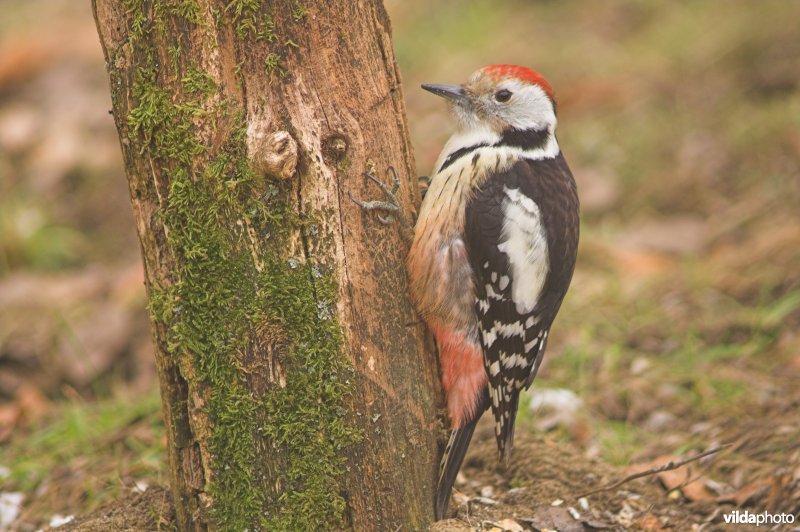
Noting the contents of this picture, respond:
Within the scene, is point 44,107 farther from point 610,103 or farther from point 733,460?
point 733,460

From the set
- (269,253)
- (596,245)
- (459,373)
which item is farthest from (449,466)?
(596,245)

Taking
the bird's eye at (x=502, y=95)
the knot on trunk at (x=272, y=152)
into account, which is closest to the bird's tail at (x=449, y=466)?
the knot on trunk at (x=272, y=152)

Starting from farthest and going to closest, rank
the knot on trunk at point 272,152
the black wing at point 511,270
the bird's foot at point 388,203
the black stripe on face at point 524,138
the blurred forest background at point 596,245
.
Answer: the blurred forest background at point 596,245
the black stripe on face at point 524,138
the black wing at point 511,270
the bird's foot at point 388,203
the knot on trunk at point 272,152

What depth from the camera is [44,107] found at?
8.66 m

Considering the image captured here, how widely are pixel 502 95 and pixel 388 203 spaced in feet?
3.54

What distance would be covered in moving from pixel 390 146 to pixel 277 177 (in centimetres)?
47

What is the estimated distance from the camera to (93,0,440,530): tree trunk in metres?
2.57

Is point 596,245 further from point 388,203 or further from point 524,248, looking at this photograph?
point 388,203

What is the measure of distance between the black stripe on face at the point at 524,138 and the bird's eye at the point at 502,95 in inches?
5.6

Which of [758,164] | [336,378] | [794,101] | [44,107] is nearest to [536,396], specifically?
[336,378]

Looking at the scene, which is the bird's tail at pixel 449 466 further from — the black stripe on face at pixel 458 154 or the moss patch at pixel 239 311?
the black stripe on face at pixel 458 154

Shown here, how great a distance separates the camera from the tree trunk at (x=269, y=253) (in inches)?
101

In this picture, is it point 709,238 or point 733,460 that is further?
point 709,238

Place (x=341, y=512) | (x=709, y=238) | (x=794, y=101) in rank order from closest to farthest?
(x=341, y=512) → (x=709, y=238) → (x=794, y=101)
